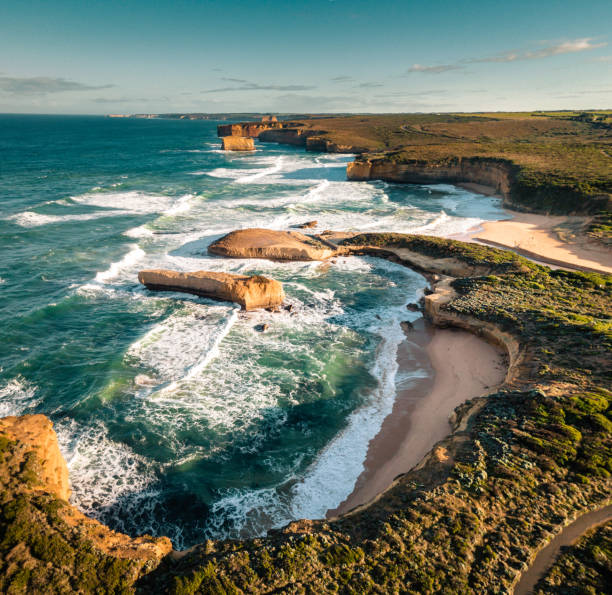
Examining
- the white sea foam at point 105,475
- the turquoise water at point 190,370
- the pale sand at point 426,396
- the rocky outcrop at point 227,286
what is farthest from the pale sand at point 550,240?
the white sea foam at point 105,475

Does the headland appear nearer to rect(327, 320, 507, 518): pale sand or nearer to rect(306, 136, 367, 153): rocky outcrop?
rect(327, 320, 507, 518): pale sand

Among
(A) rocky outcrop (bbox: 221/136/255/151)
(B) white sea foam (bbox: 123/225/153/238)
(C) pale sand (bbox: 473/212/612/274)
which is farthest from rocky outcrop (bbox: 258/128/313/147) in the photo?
(B) white sea foam (bbox: 123/225/153/238)

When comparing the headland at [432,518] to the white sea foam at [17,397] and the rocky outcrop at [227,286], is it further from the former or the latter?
the rocky outcrop at [227,286]

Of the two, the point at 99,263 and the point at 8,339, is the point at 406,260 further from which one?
the point at 8,339

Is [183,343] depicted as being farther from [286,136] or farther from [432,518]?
[286,136]

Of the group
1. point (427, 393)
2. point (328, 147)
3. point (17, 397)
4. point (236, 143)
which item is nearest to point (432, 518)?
point (427, 393)
